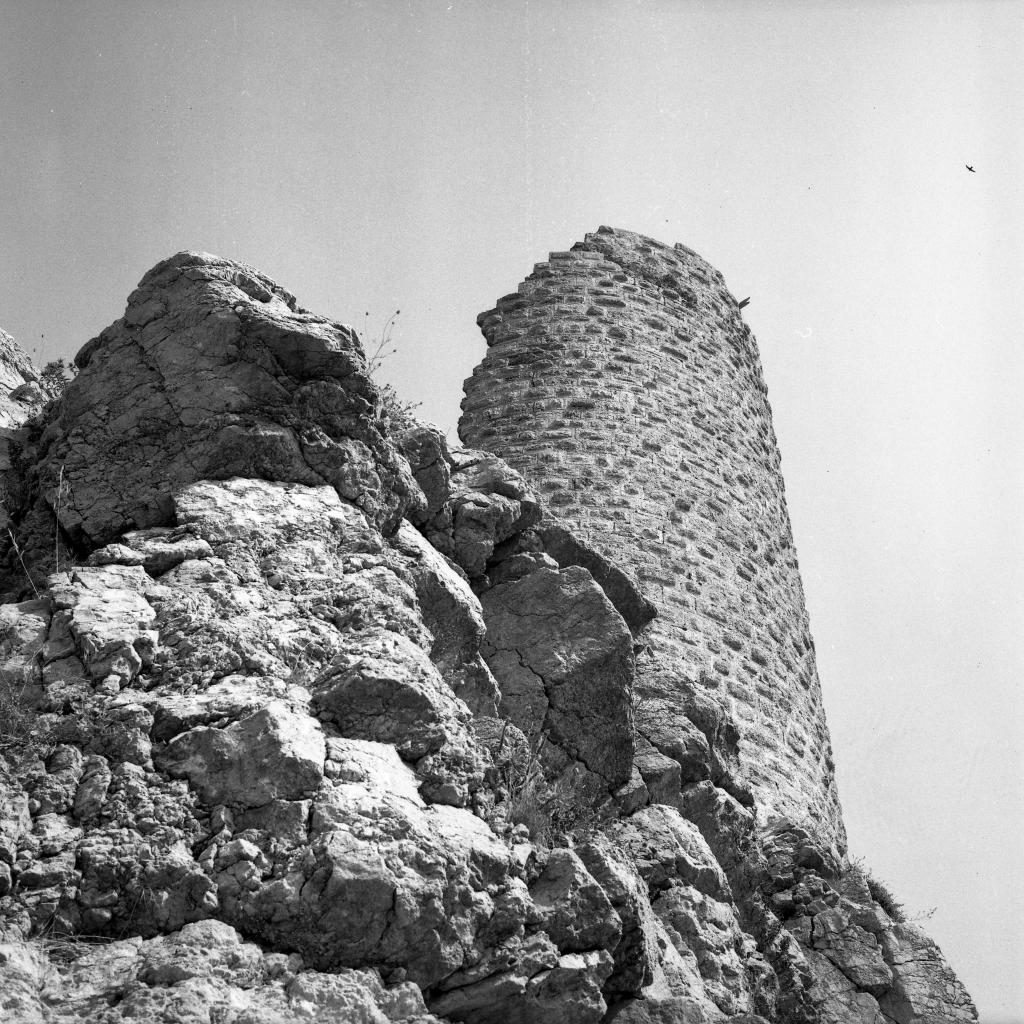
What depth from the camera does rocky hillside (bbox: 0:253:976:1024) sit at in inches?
137

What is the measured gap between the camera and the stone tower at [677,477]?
834 cm

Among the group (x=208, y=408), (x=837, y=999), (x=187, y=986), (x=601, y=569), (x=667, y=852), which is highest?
(x=601, y=569)

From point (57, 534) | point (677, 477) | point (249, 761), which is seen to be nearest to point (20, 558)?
point (57, 534)

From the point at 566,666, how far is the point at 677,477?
3.83 m

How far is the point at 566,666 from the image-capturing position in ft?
20.6

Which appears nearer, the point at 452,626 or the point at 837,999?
the point at 452,626

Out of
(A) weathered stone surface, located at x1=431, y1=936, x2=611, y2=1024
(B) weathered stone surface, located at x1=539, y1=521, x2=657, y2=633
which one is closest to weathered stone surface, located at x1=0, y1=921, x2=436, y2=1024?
(A) weathered stone surface, located at x1=431, y1=936, x2=611, y2=1024

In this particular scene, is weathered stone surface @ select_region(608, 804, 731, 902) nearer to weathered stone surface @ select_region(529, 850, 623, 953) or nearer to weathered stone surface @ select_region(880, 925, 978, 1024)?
weathered stone surface @ select_region(880, 925, 978, 1024)

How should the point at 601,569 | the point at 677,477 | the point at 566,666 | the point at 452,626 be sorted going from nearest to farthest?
the point at 452,626, the point at 566,666, the point at 601,569, the point at 677,477

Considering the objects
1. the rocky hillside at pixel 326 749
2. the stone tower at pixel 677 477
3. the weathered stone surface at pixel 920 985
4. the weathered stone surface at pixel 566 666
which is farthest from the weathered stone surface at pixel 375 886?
the weathered stone surface at pixel 920 985

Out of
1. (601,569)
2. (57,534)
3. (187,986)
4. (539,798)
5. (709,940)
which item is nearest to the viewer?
(187,986)

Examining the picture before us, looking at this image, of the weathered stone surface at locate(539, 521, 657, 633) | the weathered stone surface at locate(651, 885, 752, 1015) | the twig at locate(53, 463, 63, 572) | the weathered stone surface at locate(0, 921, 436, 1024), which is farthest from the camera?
the weathered stone surface at locate(539, 521, 657, 633)

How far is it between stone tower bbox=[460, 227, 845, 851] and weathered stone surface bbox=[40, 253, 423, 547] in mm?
2398

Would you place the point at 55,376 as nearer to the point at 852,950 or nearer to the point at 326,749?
the point at 326,749
